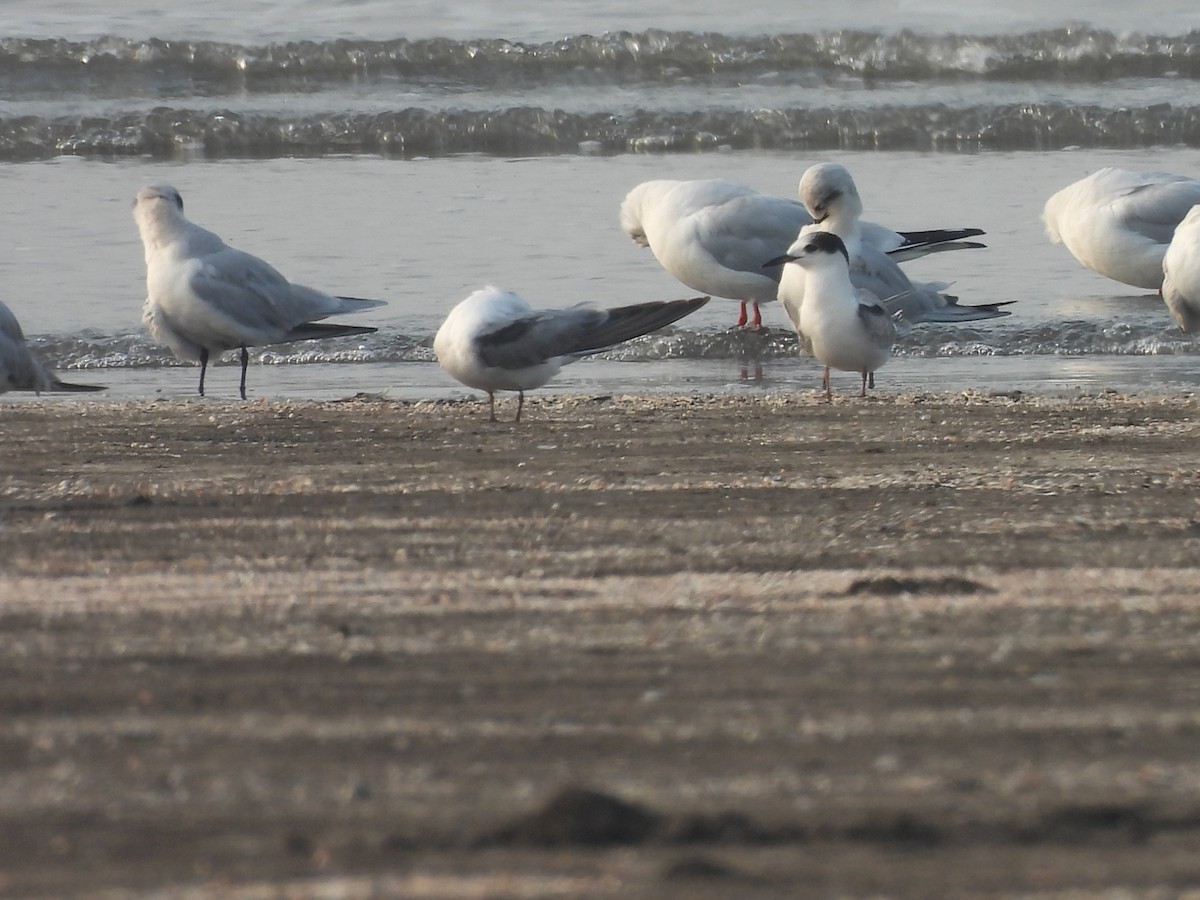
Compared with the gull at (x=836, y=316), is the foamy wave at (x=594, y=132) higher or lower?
higher

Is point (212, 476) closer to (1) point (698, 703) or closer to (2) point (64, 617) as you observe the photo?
(2) point (64, 617)

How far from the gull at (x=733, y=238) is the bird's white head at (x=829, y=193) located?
0.22 feet

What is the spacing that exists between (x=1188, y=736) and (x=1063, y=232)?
6714 mm

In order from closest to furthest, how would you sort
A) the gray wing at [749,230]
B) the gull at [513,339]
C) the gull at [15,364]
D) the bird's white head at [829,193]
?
the gull at [513,339]
the gull at [15,364]
the bird's white head at [829,193]
the gray wing at [749,230]

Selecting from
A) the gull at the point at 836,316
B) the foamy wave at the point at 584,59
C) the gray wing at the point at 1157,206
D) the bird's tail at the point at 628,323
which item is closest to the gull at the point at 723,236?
the gray wing at the point at 1157,206

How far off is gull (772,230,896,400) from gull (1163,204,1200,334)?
1161mm

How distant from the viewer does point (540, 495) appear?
398 centimetres

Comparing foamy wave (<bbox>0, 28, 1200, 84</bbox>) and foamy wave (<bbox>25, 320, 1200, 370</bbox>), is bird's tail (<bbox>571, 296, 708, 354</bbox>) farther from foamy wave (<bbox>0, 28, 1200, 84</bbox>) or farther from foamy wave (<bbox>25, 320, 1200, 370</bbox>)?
foamy wave (<bbox>0, 28, 1200, 84</bbox>)

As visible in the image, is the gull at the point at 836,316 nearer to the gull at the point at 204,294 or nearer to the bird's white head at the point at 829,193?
the bird's white head at the point at 829,193

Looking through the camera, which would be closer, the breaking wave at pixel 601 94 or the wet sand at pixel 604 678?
the wet sand at pixel 604 678

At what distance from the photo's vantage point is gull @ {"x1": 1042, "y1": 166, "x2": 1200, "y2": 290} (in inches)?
329

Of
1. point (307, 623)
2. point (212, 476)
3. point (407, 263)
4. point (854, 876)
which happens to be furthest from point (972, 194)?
point (854, 876)

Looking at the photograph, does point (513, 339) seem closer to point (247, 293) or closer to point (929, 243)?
point (247, 293)

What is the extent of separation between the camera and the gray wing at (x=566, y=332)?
18.1 ft
